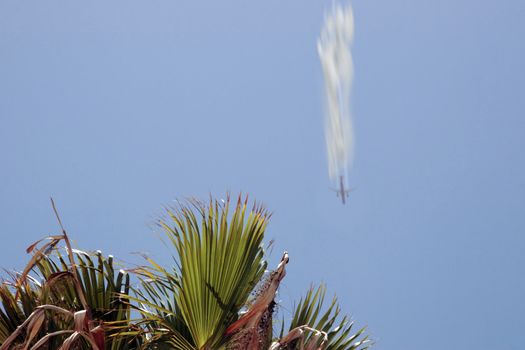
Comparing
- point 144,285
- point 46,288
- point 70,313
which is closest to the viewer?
point 70,313

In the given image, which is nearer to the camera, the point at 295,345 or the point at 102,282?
the point at 295,345

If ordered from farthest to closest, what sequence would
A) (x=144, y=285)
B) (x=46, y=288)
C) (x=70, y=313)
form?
(x=144, y=285)
(x=46, y=288)
(x=70, y=313)

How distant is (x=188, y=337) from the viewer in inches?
278

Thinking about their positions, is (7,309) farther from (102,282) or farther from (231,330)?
(231,330)

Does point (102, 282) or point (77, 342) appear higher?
point (102, 282)

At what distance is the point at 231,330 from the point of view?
6746mm

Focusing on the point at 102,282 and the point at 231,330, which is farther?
the point at 102,282

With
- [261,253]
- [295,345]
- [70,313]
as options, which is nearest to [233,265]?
[261,253]

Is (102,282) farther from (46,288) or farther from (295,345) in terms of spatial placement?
(295,345)

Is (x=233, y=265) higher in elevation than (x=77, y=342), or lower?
higher

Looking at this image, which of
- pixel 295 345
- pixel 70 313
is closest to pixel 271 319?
pixel 295 345

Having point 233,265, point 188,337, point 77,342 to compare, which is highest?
point 233,265

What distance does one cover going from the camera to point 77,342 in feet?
22.5

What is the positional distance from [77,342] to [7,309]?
2.75 feet
